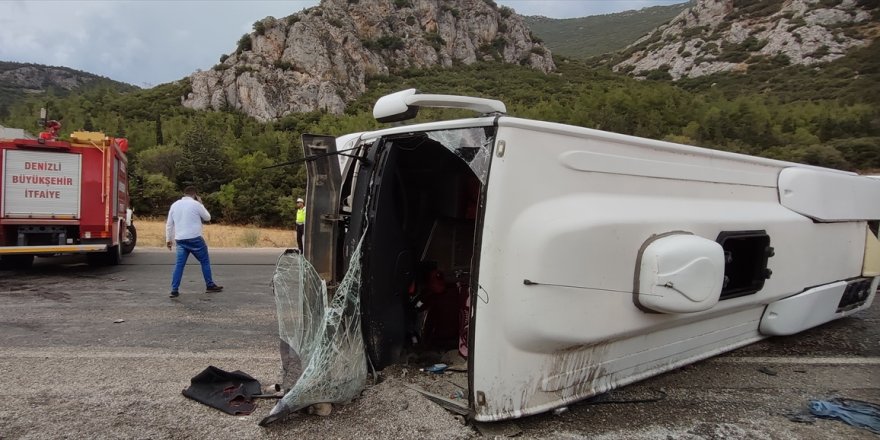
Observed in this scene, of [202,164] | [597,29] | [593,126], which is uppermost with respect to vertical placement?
[597,29]

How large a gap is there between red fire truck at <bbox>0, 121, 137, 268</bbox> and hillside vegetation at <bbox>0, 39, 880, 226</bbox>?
5316 mm

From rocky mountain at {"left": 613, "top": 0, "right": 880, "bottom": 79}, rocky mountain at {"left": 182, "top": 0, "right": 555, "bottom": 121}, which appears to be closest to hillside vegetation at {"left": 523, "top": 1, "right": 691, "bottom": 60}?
rocky mountain at {"left": 613, "top": 0, "right": 880, "bottom": 79}

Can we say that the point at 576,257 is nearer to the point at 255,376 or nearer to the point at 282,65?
the point at 255,376

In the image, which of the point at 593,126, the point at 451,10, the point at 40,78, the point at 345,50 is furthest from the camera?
the point at 40,78

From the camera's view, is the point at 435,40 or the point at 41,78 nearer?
the point at 435,40

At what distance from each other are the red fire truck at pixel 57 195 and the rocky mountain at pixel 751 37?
74.9 metres

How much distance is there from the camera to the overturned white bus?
260cm

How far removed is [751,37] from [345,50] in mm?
63956

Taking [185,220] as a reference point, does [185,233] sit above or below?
below

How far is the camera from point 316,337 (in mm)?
3150

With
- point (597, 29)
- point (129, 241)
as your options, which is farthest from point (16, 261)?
point (597, 29)

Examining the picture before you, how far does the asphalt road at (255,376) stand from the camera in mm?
2785

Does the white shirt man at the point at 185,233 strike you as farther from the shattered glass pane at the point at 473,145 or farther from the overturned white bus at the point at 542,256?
the shattered glass pane at the point at 473,145

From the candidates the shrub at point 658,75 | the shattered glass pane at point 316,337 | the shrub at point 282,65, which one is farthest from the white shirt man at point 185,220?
the shrub at point 658,75
